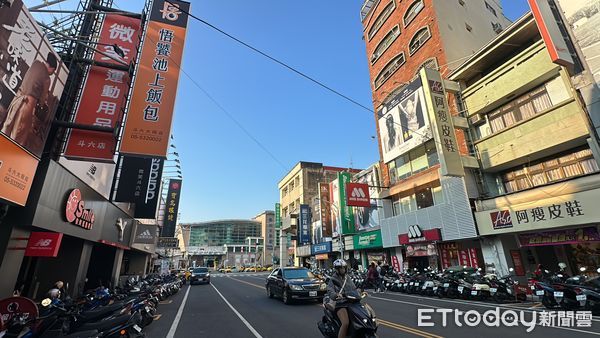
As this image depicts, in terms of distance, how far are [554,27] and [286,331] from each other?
1614cm

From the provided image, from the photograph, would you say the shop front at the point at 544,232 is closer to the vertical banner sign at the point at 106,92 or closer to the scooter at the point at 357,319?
the scooter at the point at 357,319

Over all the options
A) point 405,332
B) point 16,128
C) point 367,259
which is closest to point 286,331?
point 405,332

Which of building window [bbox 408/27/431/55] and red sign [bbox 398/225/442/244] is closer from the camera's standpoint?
red sign [bbox 398/225/442/244]

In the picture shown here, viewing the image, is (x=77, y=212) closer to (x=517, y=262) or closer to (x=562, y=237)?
(x=562, y=237)

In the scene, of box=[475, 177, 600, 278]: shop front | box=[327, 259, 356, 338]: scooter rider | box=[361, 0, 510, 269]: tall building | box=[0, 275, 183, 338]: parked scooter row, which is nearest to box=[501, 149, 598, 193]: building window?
box=[475, 177, 600, 278]: shop front

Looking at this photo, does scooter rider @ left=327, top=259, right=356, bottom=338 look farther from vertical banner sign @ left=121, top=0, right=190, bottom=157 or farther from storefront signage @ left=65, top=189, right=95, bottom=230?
storefront signage @ left=65, top=189, right=95, bottom=230

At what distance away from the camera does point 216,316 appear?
9789mm

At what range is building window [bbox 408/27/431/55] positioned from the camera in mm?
24122

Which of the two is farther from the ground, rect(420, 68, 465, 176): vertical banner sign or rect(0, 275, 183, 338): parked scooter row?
rect(420, 68, 465, 176): vertical banner sign

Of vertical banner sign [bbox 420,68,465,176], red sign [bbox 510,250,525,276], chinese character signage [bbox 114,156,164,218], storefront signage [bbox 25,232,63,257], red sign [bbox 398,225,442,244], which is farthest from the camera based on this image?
red sign [bbox 398,225,442,244]

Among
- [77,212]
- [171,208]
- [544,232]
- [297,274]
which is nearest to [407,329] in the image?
[297,274]

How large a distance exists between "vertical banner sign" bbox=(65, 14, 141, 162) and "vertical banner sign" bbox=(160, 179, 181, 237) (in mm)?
20394

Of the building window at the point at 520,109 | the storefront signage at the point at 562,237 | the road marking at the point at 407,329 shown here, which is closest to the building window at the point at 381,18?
the building window at the point at 520,109

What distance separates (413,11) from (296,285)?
26.4 meters
